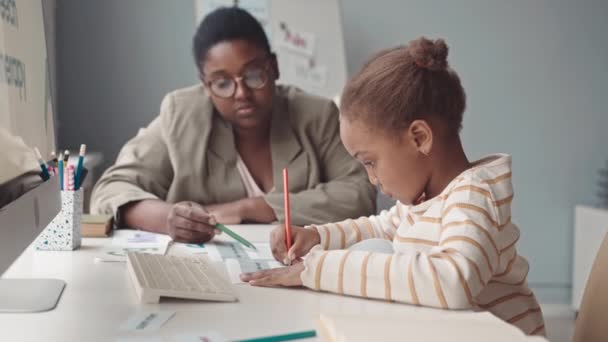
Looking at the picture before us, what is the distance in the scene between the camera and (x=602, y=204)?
3.59 m

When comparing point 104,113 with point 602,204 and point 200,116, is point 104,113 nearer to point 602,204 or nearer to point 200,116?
point 200,116

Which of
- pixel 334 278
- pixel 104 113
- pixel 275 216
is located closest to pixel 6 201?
pixel 334 278

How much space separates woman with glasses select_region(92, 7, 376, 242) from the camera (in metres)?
1.80

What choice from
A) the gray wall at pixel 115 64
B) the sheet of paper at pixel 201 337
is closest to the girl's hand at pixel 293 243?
the sheet of paper at pixel 201 337

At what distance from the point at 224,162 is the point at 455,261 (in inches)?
41.5

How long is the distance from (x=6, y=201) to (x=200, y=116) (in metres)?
1.06

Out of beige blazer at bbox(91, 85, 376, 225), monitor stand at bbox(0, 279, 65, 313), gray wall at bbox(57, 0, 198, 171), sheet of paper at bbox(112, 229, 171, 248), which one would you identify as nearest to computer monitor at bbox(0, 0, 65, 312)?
monitor stand at bbox(0, 279, 65, 313)

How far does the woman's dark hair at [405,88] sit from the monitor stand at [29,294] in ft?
1.55

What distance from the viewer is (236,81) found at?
186cm

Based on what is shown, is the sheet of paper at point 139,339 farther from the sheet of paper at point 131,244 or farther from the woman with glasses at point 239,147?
the woman with glasses at point 239,147

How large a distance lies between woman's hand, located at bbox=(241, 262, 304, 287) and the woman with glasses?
0.68 metres

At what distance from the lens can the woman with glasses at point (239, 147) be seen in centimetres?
180

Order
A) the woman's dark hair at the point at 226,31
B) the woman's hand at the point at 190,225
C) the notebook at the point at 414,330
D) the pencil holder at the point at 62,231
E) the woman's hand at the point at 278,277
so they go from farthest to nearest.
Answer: the woman's dark hair at the point at 226,31
the woman's hand at the point at 190,225
the pencil holder at the point at 62,231
the woman's hand at the point at 278,277
the notebook at the point at 414,330

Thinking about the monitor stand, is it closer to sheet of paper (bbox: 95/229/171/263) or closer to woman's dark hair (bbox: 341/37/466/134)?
sheet of paper (bbox: 95/229/171/263)
